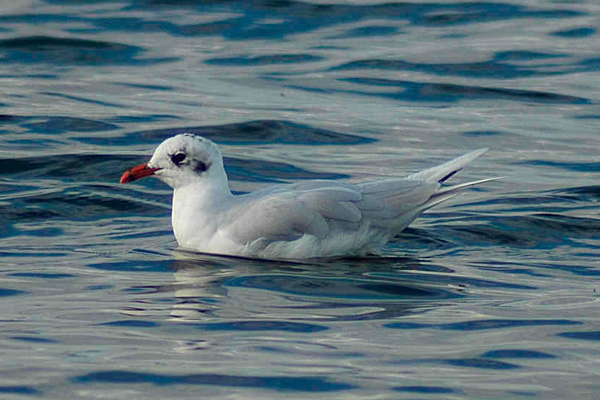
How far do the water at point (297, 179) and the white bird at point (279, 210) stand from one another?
0.14 m

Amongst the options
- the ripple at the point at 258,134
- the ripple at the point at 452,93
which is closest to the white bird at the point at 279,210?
the ripple at the point at 258,134

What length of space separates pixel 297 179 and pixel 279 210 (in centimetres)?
294

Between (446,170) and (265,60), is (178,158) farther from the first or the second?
(265,60)

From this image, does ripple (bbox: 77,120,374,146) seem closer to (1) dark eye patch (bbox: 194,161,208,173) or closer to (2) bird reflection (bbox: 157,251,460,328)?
(1) dark eye patch (bbox: 194,161,208,173)

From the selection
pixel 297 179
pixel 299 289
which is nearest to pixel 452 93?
pixel 297 179

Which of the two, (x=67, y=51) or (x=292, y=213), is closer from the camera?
(x=292, y=213)

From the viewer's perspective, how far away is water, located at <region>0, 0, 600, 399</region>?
6.08m

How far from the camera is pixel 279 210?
852 centimetres

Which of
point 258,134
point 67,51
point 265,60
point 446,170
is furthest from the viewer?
point 67,51

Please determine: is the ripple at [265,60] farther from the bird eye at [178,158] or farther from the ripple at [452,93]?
the bird eye at [178,158]

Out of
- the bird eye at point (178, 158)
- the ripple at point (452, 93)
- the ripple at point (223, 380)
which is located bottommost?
the ripple at point (223, 380)

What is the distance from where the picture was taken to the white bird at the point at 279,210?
8.54 m

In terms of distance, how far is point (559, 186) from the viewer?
11.0 m

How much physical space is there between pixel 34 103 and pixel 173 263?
6.17m
